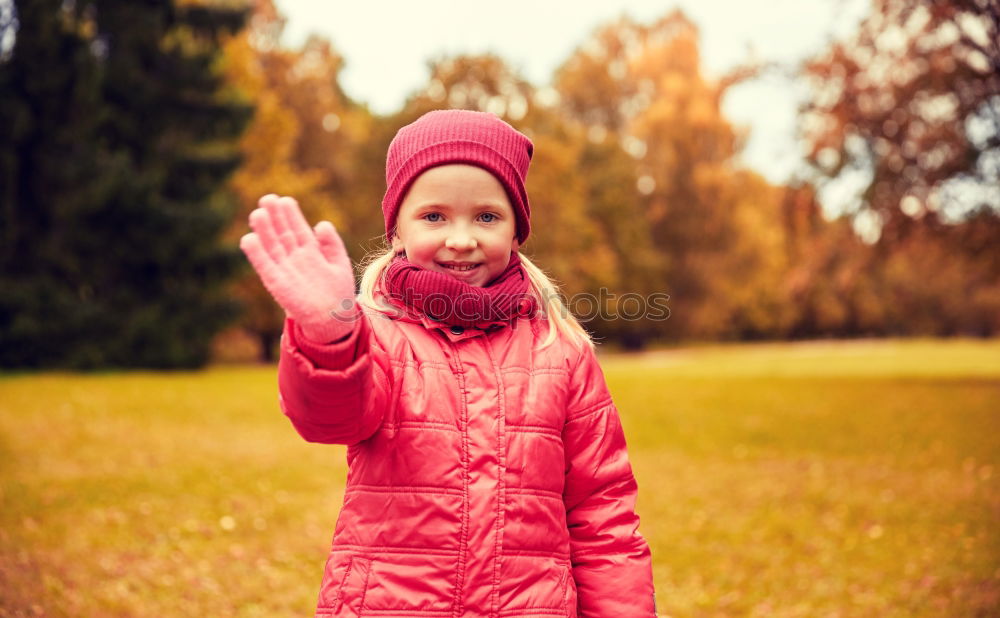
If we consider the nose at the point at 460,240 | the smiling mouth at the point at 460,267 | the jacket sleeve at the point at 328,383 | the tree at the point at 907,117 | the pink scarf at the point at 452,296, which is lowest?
the jacket sleeve at the point at 328,383

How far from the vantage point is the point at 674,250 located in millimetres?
38250

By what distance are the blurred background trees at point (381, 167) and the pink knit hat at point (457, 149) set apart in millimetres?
5697

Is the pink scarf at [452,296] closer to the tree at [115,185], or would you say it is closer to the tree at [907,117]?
the tree at [907,117]

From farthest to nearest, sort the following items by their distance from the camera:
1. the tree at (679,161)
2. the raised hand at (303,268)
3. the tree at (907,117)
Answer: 1. the tree at (679,161)
2. the tree at (907,117)
3. the raised hand at (303,268)

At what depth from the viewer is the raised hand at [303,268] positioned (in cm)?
156

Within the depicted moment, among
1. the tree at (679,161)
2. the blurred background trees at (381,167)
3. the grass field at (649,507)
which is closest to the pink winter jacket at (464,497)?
the grass field at (649,507)

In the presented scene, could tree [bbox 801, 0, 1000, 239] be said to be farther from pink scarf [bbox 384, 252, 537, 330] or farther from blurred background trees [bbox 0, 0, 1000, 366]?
pink scarf [bbox 384, 252, 537, 330]

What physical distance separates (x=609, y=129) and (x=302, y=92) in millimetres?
14913

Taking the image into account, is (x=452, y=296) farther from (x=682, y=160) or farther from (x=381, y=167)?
(x=682, y=160)

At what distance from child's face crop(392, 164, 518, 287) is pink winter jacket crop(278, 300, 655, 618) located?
0.50 feet

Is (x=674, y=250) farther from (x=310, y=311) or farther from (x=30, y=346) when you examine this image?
(x=310, y=311)

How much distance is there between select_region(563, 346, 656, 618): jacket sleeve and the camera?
2.00m

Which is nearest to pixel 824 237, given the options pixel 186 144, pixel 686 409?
pixel 686 409

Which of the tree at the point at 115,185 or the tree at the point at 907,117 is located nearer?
the tree at the point at 907,117
